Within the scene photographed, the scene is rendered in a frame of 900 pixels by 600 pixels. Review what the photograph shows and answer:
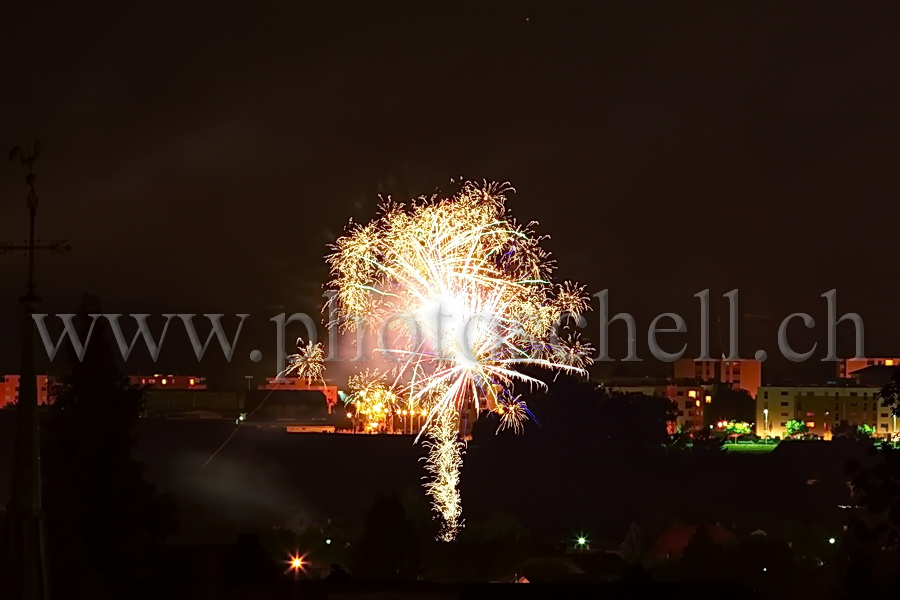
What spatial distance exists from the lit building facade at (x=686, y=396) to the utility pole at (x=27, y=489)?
128 metres

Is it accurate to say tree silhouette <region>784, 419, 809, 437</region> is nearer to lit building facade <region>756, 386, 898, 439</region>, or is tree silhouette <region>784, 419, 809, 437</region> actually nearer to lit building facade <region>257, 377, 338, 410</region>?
lit building facade <region>756, 386, 898, 439</region>

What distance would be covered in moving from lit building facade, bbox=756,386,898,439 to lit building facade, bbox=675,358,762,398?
15.5 metres

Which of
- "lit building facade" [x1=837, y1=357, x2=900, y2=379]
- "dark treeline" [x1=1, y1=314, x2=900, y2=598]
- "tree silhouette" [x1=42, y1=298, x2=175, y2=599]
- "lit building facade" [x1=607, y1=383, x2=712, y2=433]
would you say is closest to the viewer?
"tree silhouette" [x1=42, y1=298, x2=175, y2=599]

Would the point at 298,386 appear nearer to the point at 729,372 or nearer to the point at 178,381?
the point at 178,381

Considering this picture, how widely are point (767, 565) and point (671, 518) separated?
77.8ft

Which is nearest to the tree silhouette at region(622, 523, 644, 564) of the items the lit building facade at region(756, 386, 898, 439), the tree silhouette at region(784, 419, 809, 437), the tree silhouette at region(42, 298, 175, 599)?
the tree silhouette at region(42, 298, 175, 599)

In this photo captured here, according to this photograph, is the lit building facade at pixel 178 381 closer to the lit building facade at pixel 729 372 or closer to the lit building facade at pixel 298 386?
the lit building facade at pixel 298 386

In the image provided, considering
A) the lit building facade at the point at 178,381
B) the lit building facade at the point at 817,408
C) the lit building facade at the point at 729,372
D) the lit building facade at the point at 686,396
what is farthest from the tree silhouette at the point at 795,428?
the lit building facade at the point at 178,381

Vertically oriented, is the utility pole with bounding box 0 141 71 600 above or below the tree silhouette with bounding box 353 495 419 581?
above

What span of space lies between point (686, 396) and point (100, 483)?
118m

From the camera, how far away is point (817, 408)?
129m

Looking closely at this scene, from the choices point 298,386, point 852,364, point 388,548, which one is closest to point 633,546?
point 388,548

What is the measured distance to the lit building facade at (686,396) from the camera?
133 m

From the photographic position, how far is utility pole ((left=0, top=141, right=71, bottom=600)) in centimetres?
545
